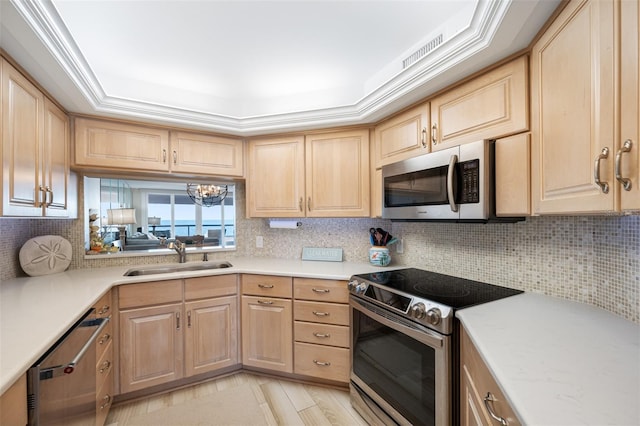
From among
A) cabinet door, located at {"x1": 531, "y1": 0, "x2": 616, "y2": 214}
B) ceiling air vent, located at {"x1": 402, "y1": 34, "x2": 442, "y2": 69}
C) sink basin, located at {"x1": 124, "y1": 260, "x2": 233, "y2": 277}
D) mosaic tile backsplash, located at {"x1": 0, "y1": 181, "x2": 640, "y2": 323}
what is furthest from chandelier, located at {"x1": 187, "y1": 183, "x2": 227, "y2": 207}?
cabinet door, located at {"x1": 531, "y1": 0, "x2": 616, "y2": 214}

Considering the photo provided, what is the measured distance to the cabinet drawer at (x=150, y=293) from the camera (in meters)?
1.95

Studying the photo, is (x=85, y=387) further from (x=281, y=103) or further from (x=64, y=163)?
(x=281, y=103)

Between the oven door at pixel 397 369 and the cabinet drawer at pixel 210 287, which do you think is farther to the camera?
the cabinet drawer at pixel 210 287

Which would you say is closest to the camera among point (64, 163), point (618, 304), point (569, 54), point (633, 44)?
point (633, 44)

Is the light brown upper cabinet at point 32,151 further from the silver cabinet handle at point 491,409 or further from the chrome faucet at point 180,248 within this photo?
the silver cabinet handle at point 491,409

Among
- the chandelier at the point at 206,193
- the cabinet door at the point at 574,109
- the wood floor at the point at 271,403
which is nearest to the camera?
the cabinet door at the point at 574,109

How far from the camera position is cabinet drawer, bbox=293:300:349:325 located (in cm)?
207

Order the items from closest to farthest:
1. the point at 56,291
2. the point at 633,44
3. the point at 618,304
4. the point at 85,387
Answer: the point at 633,44 < the point at 618,304 < the point at 85,387 < the point at 56,291

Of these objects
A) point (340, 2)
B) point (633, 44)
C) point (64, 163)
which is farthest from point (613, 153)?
point (64, 163)

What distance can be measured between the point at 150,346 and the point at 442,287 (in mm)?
2055

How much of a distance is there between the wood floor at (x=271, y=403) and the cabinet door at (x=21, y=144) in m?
1.42

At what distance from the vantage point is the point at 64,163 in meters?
1.97

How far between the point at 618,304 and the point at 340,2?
1889mm

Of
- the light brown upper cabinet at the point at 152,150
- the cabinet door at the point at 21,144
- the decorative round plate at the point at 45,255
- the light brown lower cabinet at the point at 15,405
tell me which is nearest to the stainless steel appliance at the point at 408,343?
the light brown lower cabinet at the point at 15,405
